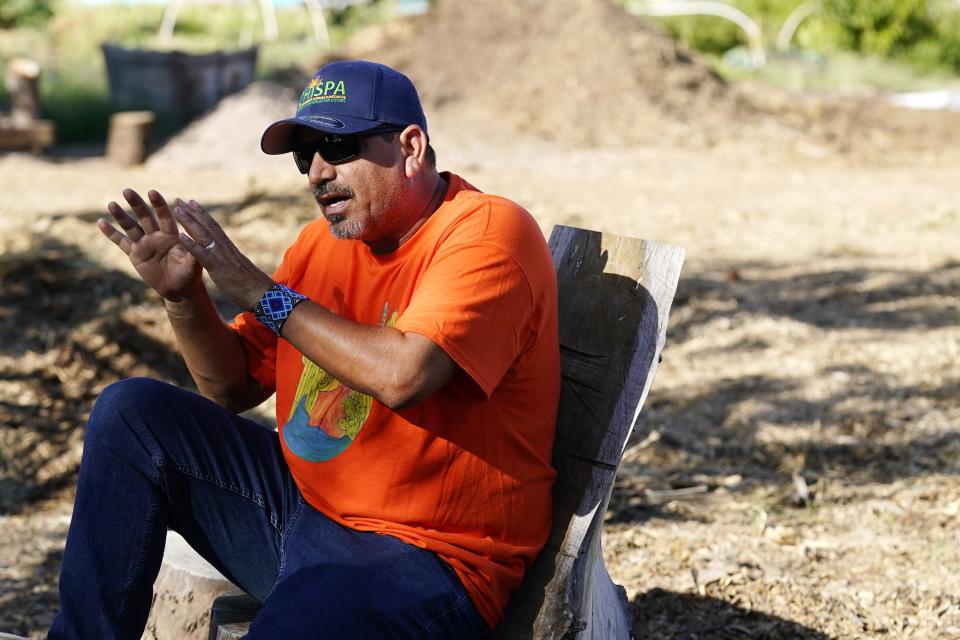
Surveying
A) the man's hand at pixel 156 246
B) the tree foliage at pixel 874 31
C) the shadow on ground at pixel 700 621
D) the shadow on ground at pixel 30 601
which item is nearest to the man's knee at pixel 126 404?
the man's hand at pixel 156 246

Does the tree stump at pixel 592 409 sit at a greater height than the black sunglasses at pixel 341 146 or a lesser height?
lesser

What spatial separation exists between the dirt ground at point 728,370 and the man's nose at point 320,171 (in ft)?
5.77

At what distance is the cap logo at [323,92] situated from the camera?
98.7 inches

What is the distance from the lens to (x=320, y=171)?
8.38ft

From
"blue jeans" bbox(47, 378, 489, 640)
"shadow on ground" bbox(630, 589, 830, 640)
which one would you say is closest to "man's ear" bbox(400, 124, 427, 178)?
"blue jeans" bbox(47, 378, 489, 640)

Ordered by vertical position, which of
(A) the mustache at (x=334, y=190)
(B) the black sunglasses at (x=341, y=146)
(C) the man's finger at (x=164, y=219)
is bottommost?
(C) the man's finger at (x=164, y=219)

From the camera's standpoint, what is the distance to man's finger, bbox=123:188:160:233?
2.56m

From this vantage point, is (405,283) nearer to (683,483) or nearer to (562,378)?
(562,378)

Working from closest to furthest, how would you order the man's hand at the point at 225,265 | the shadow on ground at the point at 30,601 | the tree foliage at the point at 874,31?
the man's hand at the point at 225,265
the shadow on ground at the point at 30,601
the tree foliage at the point at 874,31

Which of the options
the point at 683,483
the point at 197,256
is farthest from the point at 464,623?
the point at 683,483

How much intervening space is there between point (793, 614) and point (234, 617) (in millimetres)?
1728

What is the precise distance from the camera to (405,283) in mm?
→ 2500

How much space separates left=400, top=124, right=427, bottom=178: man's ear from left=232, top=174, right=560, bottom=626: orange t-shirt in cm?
10

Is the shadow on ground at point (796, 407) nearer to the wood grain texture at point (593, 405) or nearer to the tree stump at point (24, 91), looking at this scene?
the wood grain texture at point (593, 405)
